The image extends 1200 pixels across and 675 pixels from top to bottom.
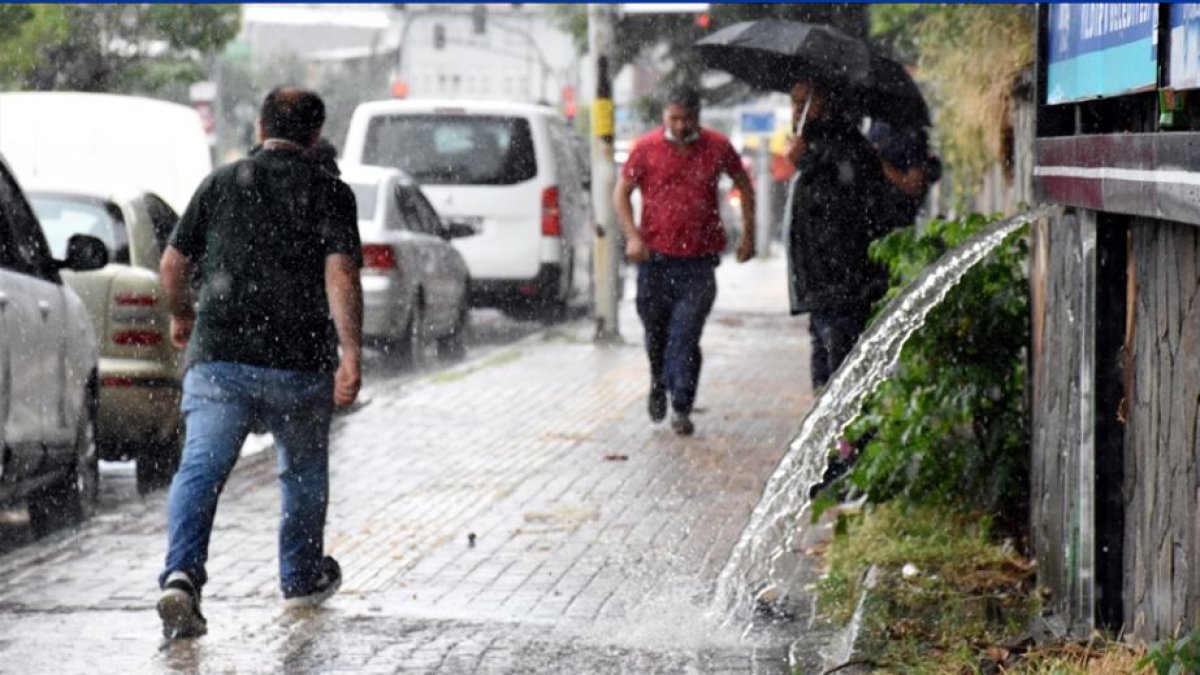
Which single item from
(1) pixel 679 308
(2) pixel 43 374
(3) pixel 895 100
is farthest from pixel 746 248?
(2) pixel 43 374

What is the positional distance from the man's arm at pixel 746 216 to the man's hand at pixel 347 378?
4830 mm

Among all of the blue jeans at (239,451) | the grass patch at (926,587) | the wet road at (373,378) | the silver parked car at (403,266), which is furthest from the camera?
the silver parked car at (403,266)

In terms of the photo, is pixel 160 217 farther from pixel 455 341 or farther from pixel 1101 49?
pixel 455 341

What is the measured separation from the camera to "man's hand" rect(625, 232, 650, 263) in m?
12.7

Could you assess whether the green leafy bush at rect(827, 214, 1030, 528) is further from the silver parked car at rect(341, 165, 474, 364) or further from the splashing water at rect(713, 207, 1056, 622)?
the silver parked car at rect(341, 165, 474, 364)

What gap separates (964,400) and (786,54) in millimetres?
2930

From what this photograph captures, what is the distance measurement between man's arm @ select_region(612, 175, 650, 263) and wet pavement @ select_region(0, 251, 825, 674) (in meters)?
0.96

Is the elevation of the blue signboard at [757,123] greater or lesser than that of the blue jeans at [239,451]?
lesser

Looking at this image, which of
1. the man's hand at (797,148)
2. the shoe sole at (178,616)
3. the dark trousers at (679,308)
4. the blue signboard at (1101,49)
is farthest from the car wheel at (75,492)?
the blue signboard at (1101,49)

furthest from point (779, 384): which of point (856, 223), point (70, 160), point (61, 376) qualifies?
point (61, 376)

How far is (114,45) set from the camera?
124ft

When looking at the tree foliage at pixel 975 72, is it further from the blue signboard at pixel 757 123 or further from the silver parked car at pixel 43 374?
the blue signboard at pixel 757 123

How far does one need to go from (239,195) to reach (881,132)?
227 inches

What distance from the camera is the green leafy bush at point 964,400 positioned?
8.49m
